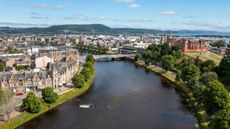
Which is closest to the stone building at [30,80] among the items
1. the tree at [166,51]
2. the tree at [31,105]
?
the tree at [31,105]

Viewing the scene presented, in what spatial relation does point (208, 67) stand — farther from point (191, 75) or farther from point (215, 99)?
point (215, 99)

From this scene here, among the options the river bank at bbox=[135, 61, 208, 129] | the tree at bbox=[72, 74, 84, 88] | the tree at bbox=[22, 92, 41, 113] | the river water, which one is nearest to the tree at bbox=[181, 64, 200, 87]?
the river bank at bbox=[135, 61, 208, 129]

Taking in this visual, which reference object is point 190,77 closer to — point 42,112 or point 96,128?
point 96,128

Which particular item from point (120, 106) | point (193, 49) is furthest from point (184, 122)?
point (193, 49)

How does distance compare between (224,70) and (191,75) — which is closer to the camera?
(191,75)

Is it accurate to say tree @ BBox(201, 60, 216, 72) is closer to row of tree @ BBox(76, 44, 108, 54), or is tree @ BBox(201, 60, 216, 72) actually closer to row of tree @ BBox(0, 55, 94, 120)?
row of tree @ BBox(0, 55, 94, 120)

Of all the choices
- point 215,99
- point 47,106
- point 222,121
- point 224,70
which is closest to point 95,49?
point 224,70
